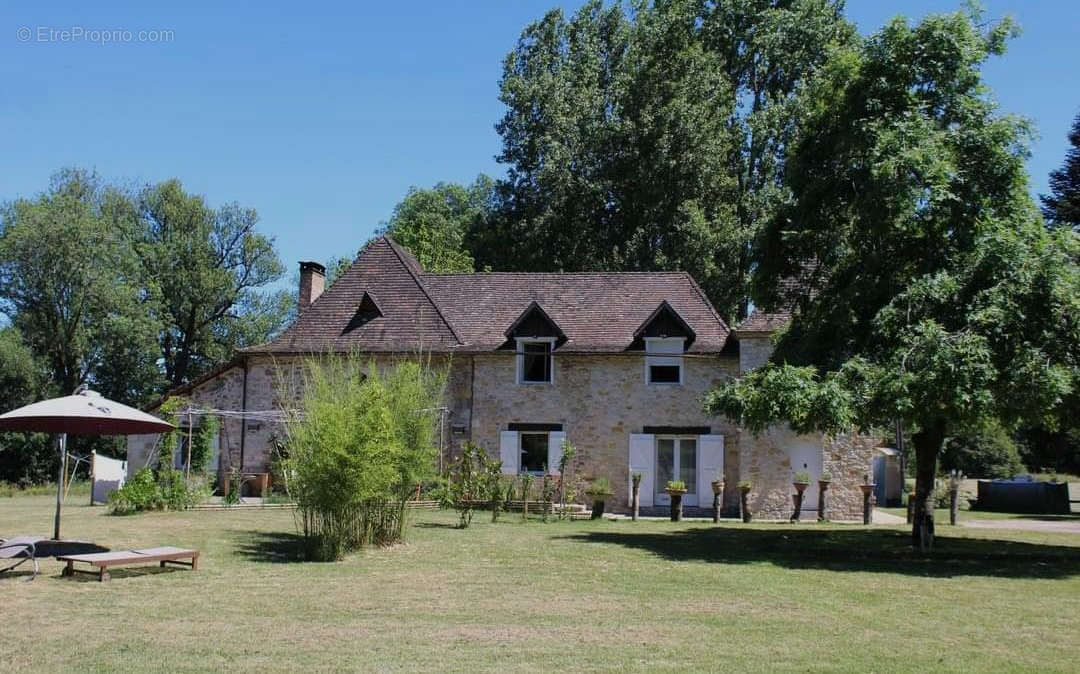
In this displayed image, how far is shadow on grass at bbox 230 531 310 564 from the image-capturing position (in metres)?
13.3

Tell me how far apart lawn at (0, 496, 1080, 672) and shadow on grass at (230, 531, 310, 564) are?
0.06 m

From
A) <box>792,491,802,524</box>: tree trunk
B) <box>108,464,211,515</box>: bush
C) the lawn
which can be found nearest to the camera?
the lawn

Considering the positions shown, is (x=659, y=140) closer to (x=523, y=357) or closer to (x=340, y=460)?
(x=523, y=357)

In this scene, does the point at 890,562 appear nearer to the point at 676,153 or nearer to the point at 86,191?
the point at 676,153

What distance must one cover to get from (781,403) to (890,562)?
2919 mm

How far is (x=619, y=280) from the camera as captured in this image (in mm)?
27297

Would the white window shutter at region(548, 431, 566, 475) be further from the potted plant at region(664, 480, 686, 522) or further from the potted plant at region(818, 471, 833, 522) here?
the potted plant at region(818, 471, 833, 522)

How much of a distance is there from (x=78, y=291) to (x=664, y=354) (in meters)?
29.2

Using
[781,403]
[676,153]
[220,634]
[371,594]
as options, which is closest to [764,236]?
[781,403]

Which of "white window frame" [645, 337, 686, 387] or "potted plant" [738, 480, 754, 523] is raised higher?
"white window frame" [645, 337, 686, 387]

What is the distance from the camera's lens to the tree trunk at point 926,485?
15.8 metres

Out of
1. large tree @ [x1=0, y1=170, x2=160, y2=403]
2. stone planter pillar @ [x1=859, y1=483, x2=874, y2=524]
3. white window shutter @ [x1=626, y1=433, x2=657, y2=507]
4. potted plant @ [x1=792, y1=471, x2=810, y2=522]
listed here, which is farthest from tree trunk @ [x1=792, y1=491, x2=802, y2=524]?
Answer: large tree @ [x1=0, y1=170, x2=160, y2=403]

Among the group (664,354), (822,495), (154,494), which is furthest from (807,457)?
(154,494)

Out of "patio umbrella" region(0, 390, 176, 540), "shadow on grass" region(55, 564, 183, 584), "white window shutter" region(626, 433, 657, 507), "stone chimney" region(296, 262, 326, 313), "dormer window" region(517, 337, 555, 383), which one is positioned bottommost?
"shadow on grass" region(55, 564, 183, 584)
